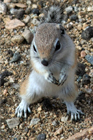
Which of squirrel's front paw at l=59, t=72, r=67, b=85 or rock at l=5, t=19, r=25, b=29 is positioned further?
rock at l=5, t=19, r=25, b=29

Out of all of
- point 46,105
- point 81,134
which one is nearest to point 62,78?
point 81,134

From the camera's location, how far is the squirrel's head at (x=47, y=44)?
128 inches

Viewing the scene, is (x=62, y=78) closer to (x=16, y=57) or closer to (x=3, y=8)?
(x=16, y=57)

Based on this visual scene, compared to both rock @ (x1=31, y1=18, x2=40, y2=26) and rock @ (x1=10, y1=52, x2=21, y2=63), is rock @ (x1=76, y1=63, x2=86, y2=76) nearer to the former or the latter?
rock @ (x1=10, y1=52, x2=21, y2=63)

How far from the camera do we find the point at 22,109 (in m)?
4.42

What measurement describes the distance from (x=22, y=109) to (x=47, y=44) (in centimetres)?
151

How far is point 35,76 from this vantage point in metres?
4.08

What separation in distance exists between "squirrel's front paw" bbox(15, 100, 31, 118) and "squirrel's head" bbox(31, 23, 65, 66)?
114 centimetres

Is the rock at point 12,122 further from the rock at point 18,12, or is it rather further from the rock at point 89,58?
the rock at point 18,12

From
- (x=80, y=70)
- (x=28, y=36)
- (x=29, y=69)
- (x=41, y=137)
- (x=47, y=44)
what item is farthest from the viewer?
(x=28, y=36)

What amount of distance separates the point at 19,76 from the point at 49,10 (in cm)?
132

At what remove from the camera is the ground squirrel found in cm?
333

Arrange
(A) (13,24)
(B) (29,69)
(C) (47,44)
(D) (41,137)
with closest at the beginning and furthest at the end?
(C) (47,44) → (D) (41,137) → (B) (29,69) → (A) (13,24)

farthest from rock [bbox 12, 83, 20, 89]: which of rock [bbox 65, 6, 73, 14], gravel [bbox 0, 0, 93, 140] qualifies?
rock [bbox 65, 6, 73, 14]
